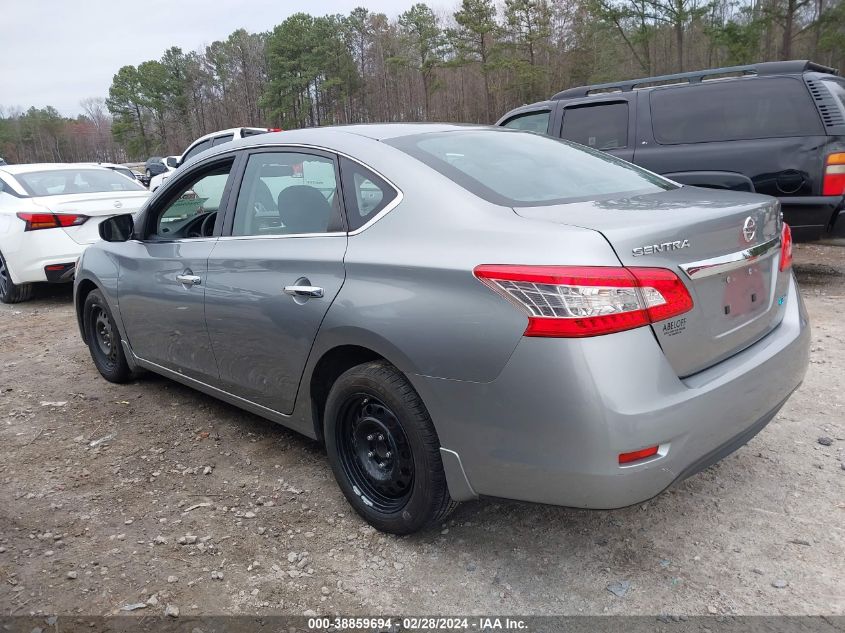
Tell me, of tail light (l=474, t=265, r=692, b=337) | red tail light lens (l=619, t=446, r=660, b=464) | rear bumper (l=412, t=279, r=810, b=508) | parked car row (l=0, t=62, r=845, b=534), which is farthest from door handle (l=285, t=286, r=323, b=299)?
red tail light lens (l=619, t=446, r=660, b=464)

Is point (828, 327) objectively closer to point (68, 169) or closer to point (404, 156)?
point (404, 156)

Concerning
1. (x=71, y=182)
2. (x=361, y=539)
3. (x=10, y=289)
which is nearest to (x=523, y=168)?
(x=361, y=539)

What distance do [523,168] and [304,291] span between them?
106cm

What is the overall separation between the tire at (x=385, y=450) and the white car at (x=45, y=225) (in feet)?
18.0

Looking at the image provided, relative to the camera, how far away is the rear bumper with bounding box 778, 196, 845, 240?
18.5 ft

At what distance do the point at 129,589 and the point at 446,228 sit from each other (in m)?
1.77

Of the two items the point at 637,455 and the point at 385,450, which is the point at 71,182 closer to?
the point at 385,450

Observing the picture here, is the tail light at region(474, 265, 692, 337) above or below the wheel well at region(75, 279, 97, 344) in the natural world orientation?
above

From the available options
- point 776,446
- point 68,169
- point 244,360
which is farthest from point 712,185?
point 68,169

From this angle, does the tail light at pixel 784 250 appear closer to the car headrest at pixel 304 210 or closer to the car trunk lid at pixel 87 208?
the car headrest at pixel 304 210

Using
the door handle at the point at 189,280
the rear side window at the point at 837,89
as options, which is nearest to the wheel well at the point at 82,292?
the door handle at the point at 189,280

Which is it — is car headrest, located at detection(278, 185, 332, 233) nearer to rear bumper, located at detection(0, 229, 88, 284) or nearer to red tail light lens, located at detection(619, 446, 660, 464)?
red tail light lens, located at detection(619, 446, 660, 464)

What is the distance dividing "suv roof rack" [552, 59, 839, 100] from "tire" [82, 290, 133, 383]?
17.7 feet

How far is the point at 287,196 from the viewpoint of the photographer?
3.06 m
